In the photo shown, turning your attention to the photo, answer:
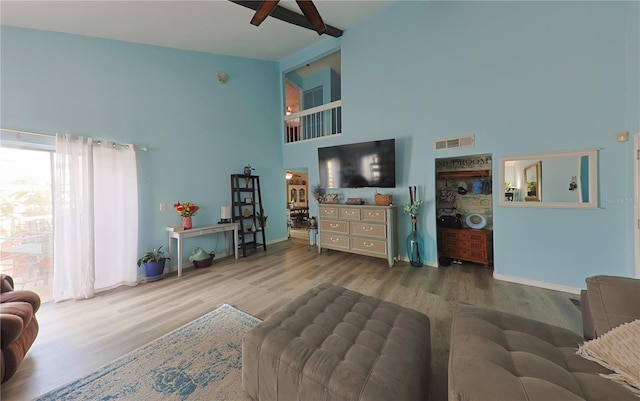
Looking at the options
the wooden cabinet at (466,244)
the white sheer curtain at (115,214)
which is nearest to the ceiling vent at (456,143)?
the wooden cabinet at (466,244)

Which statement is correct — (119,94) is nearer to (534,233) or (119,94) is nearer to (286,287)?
(286,287)

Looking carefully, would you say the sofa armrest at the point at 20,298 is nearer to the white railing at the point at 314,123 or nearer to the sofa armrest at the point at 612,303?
the sofa armrest at the point at 612,303

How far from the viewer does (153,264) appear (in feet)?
11.7

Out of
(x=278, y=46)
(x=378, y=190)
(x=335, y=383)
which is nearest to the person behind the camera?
(x=335, y=383)

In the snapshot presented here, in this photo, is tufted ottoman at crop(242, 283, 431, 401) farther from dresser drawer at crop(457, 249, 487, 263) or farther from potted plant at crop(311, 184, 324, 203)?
potted plant at crop(311, 184, 324, 203)

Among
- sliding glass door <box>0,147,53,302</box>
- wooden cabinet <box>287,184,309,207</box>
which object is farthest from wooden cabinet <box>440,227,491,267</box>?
wooden cabinet <box>287,184,309,207</box>

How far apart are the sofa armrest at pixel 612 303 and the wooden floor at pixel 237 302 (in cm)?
98

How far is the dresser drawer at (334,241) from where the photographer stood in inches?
179

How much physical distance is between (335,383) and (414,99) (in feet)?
14.2

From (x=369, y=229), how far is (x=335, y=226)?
0.77 meters

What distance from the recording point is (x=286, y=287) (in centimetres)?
321

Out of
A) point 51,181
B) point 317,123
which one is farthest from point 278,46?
point 51,181

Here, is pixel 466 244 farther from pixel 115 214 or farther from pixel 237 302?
pixel 115 214

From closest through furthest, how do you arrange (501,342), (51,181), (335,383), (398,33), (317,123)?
(335,383) → (501,342) → (51,181) → (398,33) → (317,123)
